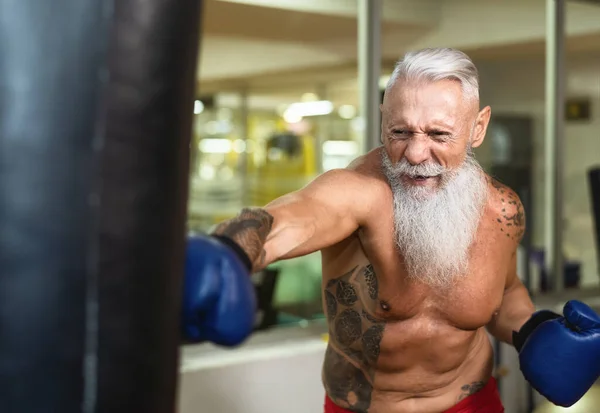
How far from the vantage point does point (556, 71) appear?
4.66 meters

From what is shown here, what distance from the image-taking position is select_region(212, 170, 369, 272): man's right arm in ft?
3.99

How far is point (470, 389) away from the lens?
1939 mm

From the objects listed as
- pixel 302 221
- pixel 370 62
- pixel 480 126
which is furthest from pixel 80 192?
pixel 370 62

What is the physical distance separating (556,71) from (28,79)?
14.6 ft

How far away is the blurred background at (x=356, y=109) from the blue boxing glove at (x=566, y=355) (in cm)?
150

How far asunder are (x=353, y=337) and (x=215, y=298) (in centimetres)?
98

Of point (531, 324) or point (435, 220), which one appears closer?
point (435, 220)

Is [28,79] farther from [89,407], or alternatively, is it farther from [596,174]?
[596,174]

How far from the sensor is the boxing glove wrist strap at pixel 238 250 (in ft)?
3.60

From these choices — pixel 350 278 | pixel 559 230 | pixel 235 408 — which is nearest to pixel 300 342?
pixel 235 408

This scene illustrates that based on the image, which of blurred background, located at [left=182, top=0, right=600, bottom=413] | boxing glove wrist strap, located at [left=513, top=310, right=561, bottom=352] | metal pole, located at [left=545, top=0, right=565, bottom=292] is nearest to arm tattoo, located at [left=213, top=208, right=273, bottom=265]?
boxing glove wrist strap, located at [left=513, top=310, right=561, bottom=352]

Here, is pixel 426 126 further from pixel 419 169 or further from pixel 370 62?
pixel 370 62

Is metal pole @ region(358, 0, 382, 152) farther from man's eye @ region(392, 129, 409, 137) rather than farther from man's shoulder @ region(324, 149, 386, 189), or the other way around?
man's eye @ region(392, 129, 409, 137)

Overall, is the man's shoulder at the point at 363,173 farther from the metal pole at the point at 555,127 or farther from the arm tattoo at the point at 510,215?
the metal pole at the point at 555,127
